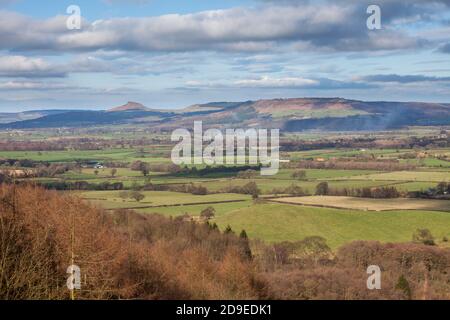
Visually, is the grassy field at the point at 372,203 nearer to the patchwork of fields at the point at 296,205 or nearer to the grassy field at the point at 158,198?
the patchwork of fields at the point at 296,205

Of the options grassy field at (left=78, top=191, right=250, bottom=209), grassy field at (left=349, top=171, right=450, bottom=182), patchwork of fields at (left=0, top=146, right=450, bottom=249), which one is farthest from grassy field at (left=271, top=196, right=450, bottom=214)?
grassy field at (left=349, top=171, right=450, bottom=182)

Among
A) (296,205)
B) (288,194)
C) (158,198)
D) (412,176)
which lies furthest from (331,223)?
(412,176)

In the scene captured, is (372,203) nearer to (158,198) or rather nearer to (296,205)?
(296,205)

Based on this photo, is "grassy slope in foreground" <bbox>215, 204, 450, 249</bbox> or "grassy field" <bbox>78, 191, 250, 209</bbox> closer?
"grassy slope in foreground" <bbox>215, 204, 450, 249</bbox>

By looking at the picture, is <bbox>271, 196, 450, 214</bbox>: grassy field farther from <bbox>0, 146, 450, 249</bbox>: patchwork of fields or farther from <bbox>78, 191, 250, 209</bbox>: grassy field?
<bbox>78, 191, 250, 209</bbox>: grassy field

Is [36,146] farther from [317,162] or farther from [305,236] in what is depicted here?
[305,236]

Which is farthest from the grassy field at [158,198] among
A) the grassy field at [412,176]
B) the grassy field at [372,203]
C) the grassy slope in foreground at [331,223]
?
the grassy field at [412,176]

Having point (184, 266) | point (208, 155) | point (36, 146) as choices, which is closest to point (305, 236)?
point (184, 266)

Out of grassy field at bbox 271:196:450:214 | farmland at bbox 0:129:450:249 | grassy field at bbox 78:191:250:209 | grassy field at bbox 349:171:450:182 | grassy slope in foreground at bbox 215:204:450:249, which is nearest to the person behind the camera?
grassy slope in foreground at bbox 215:204:450:249
